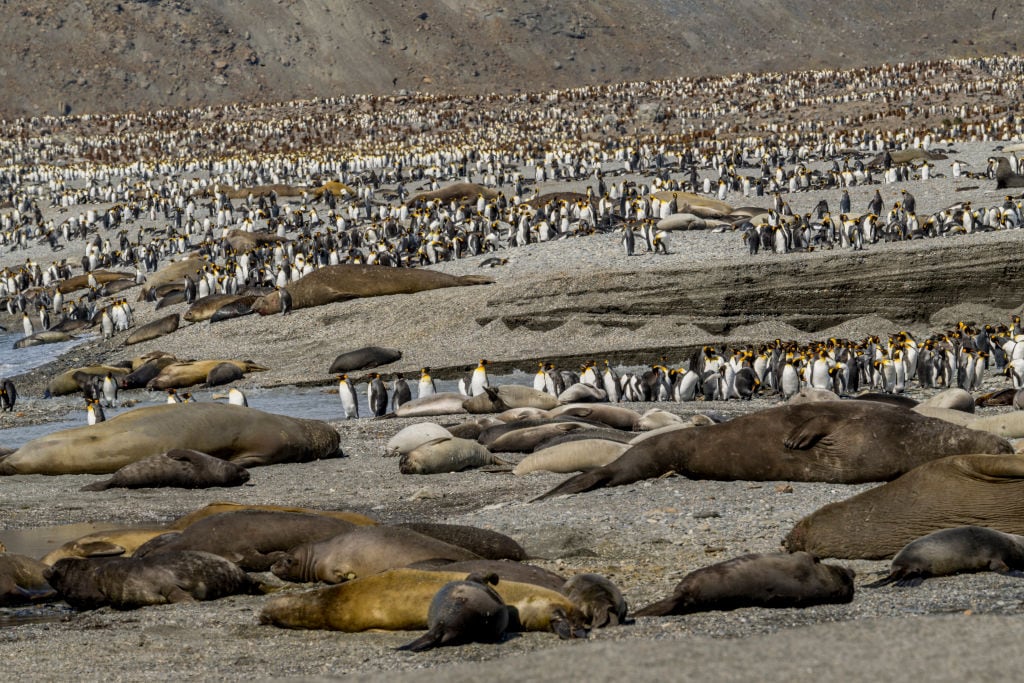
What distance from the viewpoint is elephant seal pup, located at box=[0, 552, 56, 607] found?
759 cm

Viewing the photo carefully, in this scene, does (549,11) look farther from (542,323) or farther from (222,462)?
(222,462)

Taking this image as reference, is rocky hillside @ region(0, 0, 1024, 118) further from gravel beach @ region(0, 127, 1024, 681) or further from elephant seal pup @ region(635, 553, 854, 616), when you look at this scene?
elephant seal pup @ region(635, 553, 854, 616)

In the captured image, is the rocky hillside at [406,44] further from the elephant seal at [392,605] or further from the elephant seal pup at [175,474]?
the elephant seal at [392,605]

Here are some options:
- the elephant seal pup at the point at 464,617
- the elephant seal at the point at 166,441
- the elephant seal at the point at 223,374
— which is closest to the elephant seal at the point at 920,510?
the elephant seal pup at the point at 464,617

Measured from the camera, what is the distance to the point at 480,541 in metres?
7.78

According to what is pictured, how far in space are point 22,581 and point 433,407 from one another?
8948 millimetres

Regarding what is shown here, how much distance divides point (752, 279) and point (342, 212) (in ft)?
67.4

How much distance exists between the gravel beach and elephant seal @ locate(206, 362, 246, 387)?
0.22 meters

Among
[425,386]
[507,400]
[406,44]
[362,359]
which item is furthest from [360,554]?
[406,44]

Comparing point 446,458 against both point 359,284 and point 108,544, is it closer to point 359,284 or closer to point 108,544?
point 108,544

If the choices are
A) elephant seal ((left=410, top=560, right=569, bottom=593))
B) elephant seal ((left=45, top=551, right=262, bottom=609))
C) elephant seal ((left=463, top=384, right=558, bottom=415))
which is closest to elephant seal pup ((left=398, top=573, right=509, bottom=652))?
elephant seal ((left=410, top=560, right=569, bottom=593))

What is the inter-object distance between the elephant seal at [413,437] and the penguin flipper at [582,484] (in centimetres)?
290

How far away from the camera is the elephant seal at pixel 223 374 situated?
20156mm

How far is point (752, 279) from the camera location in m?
21.3
